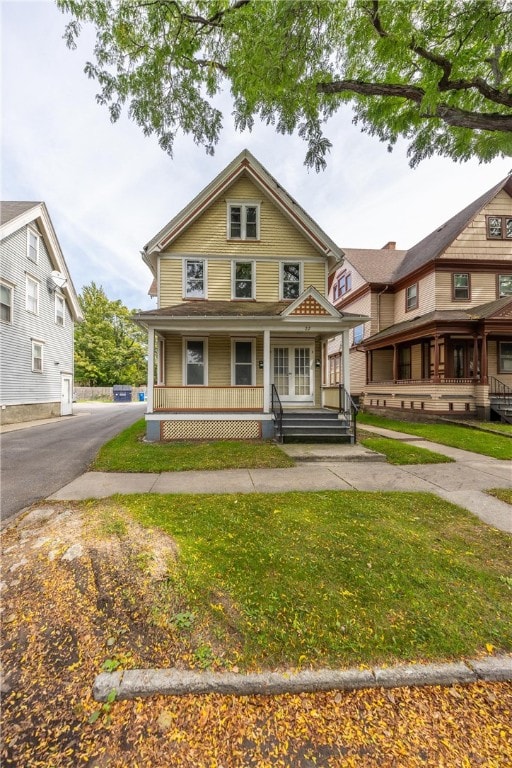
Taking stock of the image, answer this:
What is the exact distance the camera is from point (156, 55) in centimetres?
655

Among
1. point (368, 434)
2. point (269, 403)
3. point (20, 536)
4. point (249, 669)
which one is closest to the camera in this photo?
point (249, 669)

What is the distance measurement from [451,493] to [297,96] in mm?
8146

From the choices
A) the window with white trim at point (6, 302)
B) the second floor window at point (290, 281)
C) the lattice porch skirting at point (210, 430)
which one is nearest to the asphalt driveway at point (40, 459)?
the lattice porch skirting at point (210, 430)

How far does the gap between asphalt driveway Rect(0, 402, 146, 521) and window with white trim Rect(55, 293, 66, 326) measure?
851 cm

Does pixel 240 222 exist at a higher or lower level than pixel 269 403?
higher

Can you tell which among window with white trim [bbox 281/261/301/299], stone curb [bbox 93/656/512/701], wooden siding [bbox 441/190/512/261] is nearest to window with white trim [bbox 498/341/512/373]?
wooden siding [bbox 441/190/512/261]

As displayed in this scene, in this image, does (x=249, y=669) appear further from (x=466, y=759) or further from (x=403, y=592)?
(x=403, y=592)

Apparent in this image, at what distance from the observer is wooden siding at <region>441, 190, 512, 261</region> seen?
16.2 m

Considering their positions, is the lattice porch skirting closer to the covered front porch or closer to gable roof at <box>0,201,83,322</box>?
the covered front porch

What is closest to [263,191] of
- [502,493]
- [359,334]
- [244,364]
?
[244,364]

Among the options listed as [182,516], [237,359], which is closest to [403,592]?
[182,516]

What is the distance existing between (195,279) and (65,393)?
43.7ft

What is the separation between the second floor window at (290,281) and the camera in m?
12.7

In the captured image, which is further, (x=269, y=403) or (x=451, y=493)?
(x=269, y=403)
